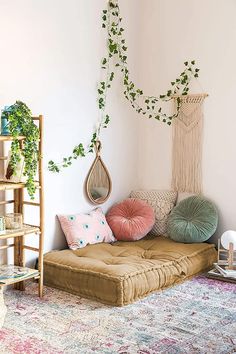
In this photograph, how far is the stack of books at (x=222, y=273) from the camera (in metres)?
3.90

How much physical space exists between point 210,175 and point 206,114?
1.84ft

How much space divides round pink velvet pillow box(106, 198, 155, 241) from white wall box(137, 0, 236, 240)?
418 mm

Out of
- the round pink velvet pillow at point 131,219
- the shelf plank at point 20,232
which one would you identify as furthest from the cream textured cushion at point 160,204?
the shelf plank at point 20,232

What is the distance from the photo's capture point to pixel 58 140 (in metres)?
4.16

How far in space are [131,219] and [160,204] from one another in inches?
13.7

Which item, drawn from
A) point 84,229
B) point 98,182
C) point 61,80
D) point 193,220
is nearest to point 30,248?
point 84,229

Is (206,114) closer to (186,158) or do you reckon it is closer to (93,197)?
(186,158)

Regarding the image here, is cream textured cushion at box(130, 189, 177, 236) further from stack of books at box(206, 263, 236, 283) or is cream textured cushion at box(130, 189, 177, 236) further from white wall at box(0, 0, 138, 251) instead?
stack of books at box(206, 263, 236, 283)

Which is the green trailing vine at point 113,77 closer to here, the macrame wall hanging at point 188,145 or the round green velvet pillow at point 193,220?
the macrame wall hanging at point 188,145

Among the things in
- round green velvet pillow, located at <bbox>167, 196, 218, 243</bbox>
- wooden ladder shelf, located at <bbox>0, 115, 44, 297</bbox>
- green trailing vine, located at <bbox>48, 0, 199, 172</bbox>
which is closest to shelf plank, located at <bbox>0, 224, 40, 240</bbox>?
wooden ladder shelf, located at <bbox>0, 115, 44, 297</bbox>

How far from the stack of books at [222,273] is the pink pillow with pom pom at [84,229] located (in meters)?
0.95

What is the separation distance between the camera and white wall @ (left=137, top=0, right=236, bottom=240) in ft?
14.4

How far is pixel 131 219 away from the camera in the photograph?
4551mm

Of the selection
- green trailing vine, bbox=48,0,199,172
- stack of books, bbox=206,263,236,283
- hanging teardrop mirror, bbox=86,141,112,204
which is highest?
green trailing vine, bbox=48,0,199,172
